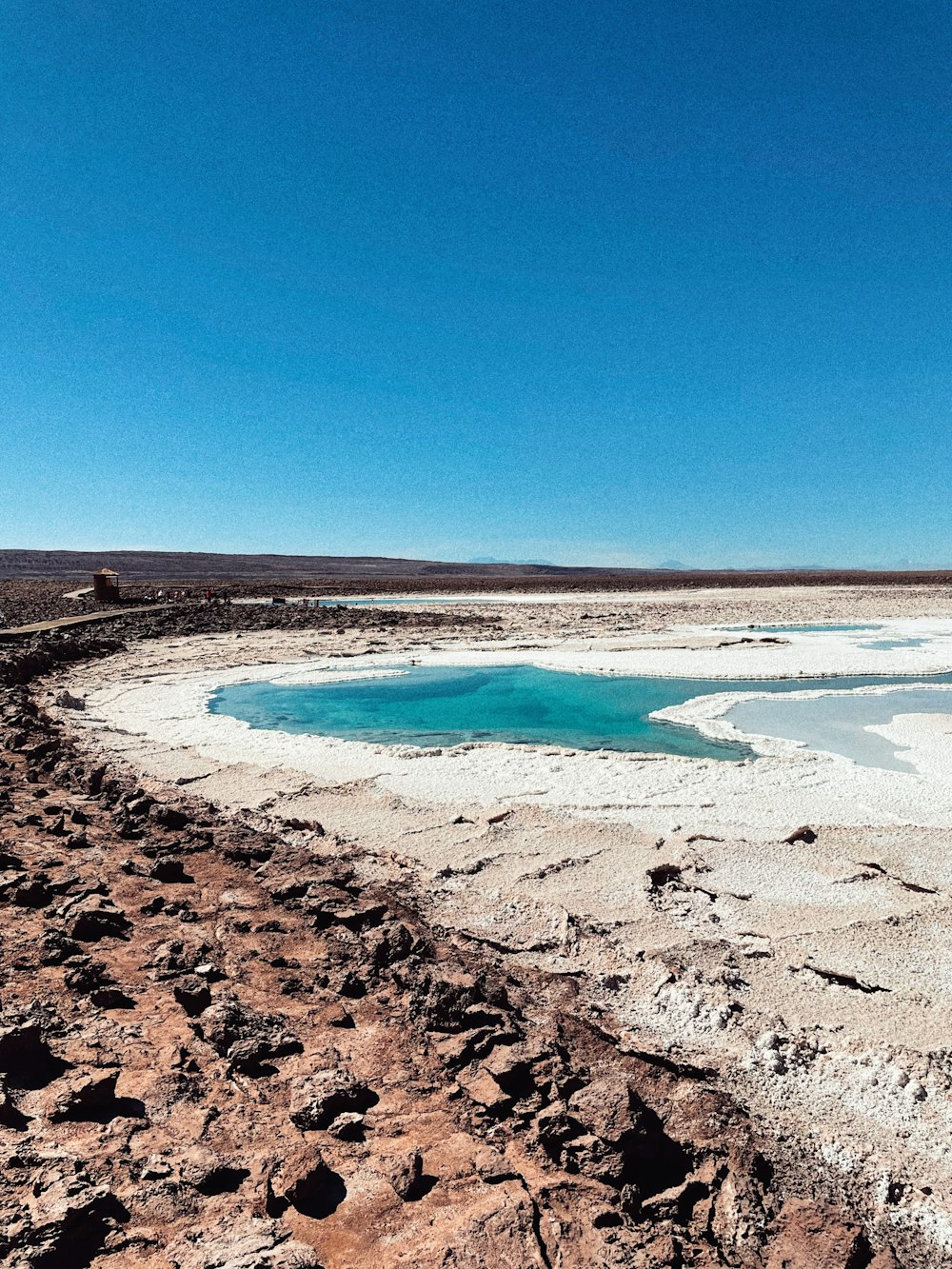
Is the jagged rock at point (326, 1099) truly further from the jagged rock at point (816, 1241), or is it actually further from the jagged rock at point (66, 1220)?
the jagged rock at point (816, 1241)

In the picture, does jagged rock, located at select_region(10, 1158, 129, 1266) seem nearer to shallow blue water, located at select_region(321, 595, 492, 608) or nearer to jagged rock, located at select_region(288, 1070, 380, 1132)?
jagged rock, located at select_region(288, 1070, 380, 1132)

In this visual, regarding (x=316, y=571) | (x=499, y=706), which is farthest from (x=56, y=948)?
(x=316, y=571)

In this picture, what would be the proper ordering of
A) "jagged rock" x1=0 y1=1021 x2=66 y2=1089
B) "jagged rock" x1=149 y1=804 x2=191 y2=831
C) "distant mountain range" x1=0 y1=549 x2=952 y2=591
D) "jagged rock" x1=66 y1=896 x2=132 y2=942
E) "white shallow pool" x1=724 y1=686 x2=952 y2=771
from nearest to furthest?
"jagged rock" x1=0 y1=1021 x2=66 y2=1089, "jagged rock" x1=66 y1=896 x2=132 y2=942, "jagged rock" x1=149 y1=804 x2=191 y2=831, "white shallow pool" x1=724 y1=686 x2=952 y2=771, "distant mountain range" x1=0 y1=549 x2=952 y2=591

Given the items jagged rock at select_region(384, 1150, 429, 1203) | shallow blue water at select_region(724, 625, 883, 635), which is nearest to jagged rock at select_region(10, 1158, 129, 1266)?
jagged rock at select_region(384, 1150, 429, 1203)

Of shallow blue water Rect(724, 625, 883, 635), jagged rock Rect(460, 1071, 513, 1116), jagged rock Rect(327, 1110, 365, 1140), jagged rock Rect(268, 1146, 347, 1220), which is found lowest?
jagged rock Rect(460, 1071, 513, 1116)

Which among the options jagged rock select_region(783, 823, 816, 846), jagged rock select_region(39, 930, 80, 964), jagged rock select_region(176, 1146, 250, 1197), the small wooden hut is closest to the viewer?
jagged rock select_region(176, 1146, 250, 1197)

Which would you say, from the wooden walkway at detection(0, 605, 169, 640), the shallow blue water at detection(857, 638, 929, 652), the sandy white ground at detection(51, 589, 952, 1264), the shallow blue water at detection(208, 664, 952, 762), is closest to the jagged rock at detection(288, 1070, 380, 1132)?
the sandy white ground at detection(51, 589, 952, 1264)

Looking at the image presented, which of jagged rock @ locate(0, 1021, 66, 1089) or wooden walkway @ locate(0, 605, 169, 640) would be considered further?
wooden walkway @ locate(0, 605, 169, 640)

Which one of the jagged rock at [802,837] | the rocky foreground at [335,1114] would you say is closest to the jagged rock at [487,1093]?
the rocky foreground at [335,1114]

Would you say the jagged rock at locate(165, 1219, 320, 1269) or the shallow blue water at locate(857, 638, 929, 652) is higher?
the shallow blue water at locate(857, 638, 929, 652)
